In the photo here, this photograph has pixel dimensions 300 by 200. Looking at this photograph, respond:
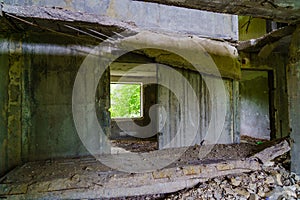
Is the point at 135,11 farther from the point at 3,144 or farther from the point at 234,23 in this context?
the point at 3,144

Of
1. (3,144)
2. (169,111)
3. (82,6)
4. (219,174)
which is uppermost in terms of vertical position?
(82,6)

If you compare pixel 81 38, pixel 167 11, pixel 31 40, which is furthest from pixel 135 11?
pixel 31 40

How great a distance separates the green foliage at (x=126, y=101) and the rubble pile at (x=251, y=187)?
5.15m

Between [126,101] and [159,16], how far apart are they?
15.1ft

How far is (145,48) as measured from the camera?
3.22m

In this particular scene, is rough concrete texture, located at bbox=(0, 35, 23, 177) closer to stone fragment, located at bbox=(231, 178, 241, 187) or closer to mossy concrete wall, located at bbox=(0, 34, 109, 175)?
mossy concrete wall, located at bbox=(0, 34, 109, 175)

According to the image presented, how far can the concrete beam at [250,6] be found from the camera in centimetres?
180

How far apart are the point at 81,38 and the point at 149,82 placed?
4033mm

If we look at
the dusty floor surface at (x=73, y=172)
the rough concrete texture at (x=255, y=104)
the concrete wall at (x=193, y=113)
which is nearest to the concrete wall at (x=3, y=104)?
the dusty floor surface at (x=73, y=172)

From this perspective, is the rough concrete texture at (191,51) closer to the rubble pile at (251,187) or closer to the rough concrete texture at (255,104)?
the rubble pile at (251,187)

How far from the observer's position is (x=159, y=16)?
11.4 ft

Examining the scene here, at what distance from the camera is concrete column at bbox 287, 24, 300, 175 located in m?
2.33

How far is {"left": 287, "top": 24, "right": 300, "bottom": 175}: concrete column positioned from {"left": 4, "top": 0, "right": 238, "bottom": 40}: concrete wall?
1.62 meters

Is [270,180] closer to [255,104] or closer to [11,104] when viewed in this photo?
→ [11,104]
